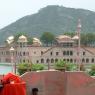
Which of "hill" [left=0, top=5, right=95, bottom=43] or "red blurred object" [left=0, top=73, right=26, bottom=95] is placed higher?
"hill" [left=0, top=5, right=95, bottom=43]

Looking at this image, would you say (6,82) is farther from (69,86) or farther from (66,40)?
(66,40)

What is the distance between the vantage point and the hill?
486ft

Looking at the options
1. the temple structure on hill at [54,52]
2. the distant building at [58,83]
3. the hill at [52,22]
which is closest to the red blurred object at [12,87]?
the distant building at [58,83]

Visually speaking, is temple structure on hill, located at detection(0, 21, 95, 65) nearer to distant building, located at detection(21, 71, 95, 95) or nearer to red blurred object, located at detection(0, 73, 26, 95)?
distant building, located at detection(21, 71, 95, 95)

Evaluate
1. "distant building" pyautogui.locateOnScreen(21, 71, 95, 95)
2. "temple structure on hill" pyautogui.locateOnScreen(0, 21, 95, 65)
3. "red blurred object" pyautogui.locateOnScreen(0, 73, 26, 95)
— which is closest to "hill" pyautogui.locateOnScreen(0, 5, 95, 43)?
"temple structure on hill" pyautogui.locateOnScreen(0, 21, 95, 65)

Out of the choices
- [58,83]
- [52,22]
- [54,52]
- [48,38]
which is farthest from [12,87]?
[52,22]

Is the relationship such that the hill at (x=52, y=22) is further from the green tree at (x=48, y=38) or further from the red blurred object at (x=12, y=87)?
the red blurred object at (x=12, y=87)

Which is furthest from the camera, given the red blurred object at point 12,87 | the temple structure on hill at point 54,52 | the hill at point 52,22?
the hill at point 52,22

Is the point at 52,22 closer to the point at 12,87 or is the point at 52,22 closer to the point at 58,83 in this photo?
the point at 58,83

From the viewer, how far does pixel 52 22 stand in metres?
153

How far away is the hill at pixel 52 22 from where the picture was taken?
5832 inches

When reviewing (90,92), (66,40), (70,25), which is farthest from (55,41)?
(90,92)

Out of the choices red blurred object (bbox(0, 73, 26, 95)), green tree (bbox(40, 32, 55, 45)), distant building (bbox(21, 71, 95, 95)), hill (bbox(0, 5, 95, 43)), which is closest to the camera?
red blurred object (bbox(0, 73, 26, 95))

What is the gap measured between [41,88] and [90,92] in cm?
56
